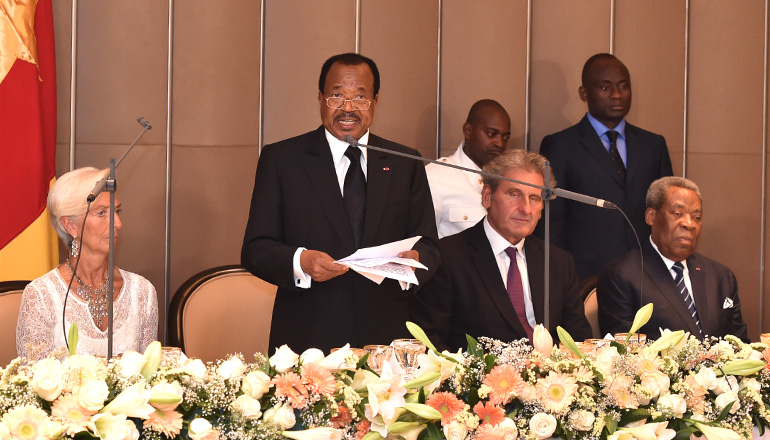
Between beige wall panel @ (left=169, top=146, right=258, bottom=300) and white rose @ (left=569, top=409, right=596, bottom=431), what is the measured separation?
2.93 m

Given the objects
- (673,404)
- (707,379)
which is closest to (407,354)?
(673,404)

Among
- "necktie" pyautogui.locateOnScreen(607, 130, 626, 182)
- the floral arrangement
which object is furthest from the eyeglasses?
"necktie" pyautogui.locateOnScreen(607, 130, 626, 182)

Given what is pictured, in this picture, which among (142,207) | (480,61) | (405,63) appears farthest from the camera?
(480,61)

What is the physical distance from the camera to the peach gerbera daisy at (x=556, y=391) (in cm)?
198

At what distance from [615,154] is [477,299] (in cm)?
183

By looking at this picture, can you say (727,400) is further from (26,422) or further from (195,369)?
(26,422)

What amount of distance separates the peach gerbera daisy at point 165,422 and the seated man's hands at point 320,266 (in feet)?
3.03

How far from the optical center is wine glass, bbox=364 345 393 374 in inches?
82.4

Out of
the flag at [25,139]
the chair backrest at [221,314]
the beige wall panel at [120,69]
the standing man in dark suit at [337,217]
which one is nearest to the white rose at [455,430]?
the standing man in dark suit at [337,217]

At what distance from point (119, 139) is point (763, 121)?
352cm

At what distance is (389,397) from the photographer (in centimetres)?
192

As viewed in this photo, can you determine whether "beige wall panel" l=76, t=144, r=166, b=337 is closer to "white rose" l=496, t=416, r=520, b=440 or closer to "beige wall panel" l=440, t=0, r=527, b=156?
"beige wall panel" l=440, t=0, r=527, b=156

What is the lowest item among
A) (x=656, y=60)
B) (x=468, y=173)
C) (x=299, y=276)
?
(x=299, y=276)

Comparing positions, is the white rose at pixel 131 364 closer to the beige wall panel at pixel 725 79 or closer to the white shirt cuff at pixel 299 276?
the white shirt cuff at pixel 299 276
